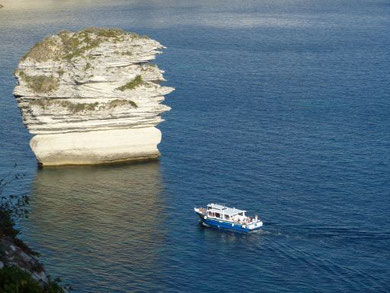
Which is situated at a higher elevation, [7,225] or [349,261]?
[7,225]

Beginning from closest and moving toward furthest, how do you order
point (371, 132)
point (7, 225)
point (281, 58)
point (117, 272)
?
1. point (7, 225)
2. point (117, 272)
3. point (371, 132)
4. point (281, 58)

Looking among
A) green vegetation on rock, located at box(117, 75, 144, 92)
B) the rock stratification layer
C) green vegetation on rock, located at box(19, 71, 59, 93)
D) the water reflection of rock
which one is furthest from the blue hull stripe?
green vegetation on rock, located at box(19, 71, 59, 93)

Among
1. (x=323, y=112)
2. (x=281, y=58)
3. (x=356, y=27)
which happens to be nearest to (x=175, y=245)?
(x=323, y=112)

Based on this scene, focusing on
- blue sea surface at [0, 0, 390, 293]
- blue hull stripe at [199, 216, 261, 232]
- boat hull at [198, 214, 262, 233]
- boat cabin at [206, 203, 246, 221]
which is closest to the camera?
blue sea surface at [0, 0, 390, 293]

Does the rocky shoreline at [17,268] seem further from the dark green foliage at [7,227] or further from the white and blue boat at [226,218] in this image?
the white and blue boat at [226,218]

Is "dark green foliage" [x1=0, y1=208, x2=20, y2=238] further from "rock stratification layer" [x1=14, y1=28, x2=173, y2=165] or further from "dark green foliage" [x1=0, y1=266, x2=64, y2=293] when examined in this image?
"rock stratification layer" [x1=14, y1=28, x2=173, y2=165]

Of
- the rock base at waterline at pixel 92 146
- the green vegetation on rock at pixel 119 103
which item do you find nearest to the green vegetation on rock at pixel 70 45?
the green vegetation on rock at pixel 119 103

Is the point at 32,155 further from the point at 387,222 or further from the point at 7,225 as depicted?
the point at 7,225

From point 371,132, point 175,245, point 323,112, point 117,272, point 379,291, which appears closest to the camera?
point 379,291
